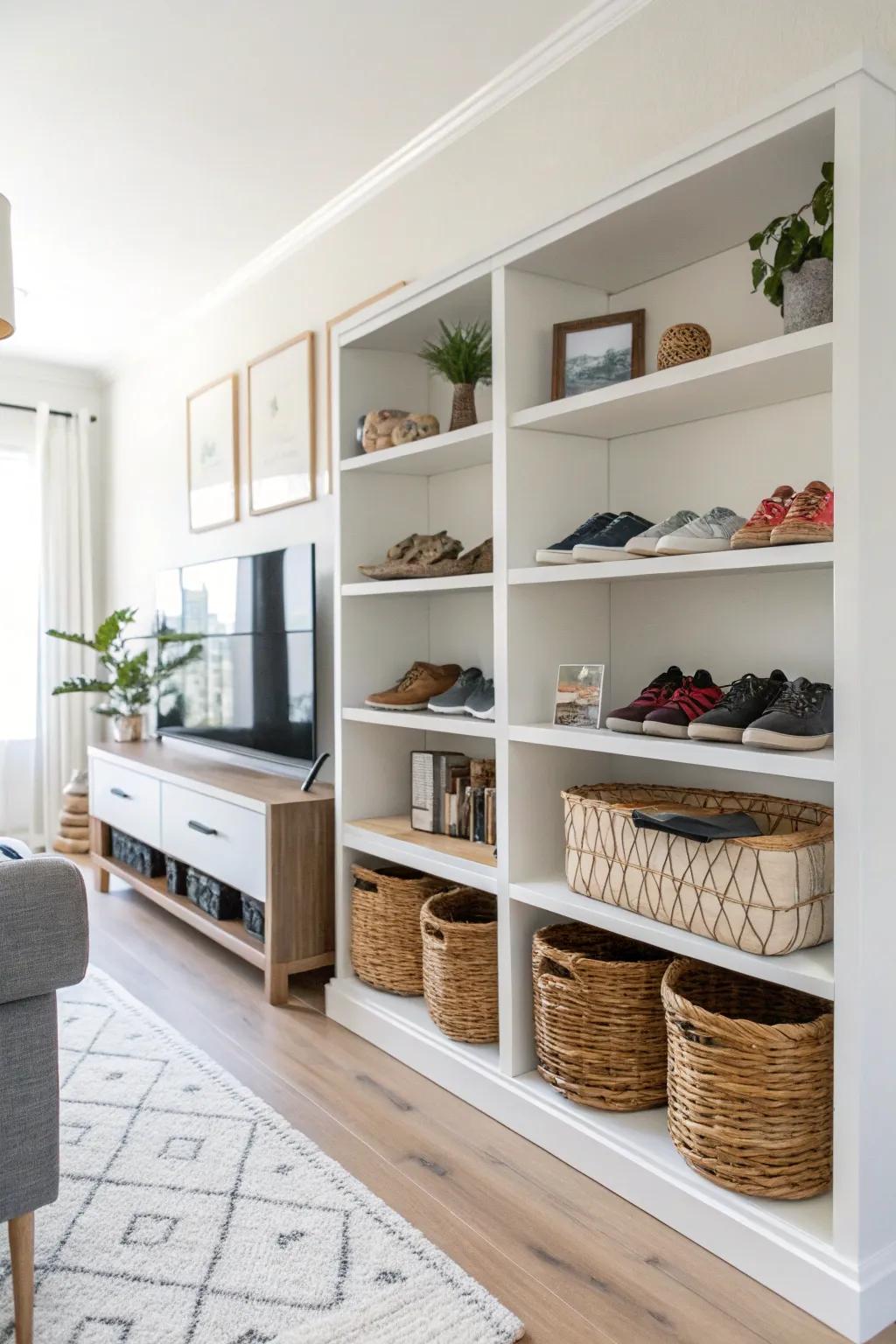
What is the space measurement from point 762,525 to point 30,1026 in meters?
1.42

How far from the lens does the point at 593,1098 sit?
1.97m

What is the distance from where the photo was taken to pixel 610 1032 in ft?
6.40

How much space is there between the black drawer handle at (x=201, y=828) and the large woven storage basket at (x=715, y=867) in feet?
5.13

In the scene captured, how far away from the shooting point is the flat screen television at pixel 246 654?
3439 mm

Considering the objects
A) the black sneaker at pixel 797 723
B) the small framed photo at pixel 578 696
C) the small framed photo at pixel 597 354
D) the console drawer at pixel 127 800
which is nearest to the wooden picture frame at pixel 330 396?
the console drawer at pixel 127 800

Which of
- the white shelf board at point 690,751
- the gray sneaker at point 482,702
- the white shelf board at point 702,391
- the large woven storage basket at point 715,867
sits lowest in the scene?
the large woven storage basket at point 715,867

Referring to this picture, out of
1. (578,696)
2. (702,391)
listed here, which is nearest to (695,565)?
(702,391)

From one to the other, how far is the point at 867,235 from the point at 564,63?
140cm

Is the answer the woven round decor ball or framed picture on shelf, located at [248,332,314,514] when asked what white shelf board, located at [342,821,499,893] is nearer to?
the woven round decor ball

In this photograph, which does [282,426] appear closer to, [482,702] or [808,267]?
[482,702]

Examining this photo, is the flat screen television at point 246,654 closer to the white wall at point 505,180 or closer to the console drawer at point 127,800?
the white wall at point 505,180

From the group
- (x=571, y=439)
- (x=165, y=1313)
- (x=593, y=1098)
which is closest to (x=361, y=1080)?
(x=593, y=1098)

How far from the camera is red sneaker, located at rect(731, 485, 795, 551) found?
1649 millimetres

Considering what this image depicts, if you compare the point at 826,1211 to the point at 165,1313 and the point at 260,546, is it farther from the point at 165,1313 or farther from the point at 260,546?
the point at 260,546
